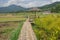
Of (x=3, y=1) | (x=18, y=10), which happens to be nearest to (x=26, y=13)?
(x=18, y=10)

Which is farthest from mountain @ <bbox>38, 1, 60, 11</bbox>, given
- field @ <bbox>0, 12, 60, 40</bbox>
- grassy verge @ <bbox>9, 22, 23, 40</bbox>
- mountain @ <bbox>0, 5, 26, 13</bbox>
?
grassy verge @ <bbox>9, 22, 23, 40</bbox>

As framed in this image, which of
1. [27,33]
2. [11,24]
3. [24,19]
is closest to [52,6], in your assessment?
[24,19]

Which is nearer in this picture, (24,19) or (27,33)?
(27,33)

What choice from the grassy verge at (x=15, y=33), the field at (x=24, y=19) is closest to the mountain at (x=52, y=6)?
the field at (x=24, y=19)

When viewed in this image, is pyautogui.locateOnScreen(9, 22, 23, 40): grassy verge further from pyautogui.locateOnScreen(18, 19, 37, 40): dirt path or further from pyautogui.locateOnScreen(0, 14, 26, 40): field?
pyautogui.locateOnScreen(18, 19, 37, 40): dirt path

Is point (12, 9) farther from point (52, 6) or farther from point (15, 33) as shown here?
point (52, 6)

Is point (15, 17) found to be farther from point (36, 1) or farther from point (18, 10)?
point (36, 1)

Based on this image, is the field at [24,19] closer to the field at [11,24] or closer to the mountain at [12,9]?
the field at [11,24]
